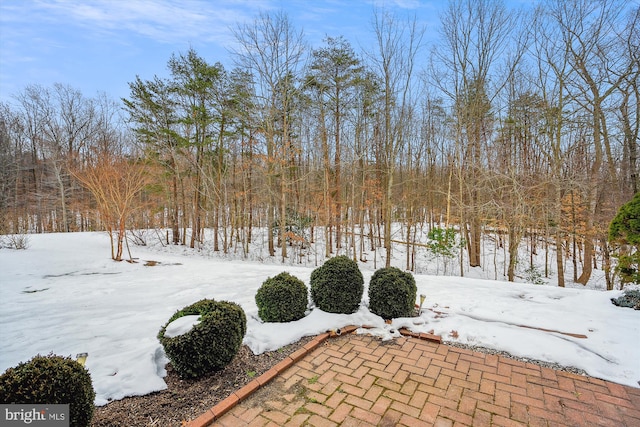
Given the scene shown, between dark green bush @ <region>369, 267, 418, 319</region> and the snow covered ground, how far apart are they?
15cm

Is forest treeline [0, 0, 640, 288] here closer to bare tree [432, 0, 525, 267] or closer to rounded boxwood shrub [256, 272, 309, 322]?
bare tree [432, 0, 525, 267]

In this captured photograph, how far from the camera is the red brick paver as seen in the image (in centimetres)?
192

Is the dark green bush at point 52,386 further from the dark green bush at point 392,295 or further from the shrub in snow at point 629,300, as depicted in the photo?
the shrub in snow at point 629,300

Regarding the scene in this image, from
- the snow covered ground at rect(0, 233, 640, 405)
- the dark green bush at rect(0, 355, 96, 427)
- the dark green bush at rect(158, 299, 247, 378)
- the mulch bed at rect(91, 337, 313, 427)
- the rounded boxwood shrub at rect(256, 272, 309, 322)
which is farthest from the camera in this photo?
the rounded boxwood shrub at rect(256, 272, 309, 322)

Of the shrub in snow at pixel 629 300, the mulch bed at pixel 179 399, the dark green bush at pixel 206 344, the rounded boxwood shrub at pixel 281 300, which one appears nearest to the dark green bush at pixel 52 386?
the mulch bed at pixel 179 399

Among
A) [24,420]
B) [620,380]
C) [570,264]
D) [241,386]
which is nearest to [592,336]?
[620,380]

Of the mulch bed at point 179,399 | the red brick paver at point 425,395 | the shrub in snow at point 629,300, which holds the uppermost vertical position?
the shrub in snow at point 629,300

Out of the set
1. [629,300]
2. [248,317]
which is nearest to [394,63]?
[629,300]

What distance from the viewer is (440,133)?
13117mm

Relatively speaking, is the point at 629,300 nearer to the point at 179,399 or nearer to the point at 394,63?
the point at 179,399

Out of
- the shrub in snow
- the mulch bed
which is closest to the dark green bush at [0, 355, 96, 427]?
the mulch bed

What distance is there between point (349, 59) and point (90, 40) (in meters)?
8.18

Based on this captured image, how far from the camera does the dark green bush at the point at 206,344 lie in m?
2.24

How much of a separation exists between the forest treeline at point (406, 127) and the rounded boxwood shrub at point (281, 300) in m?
5.55
